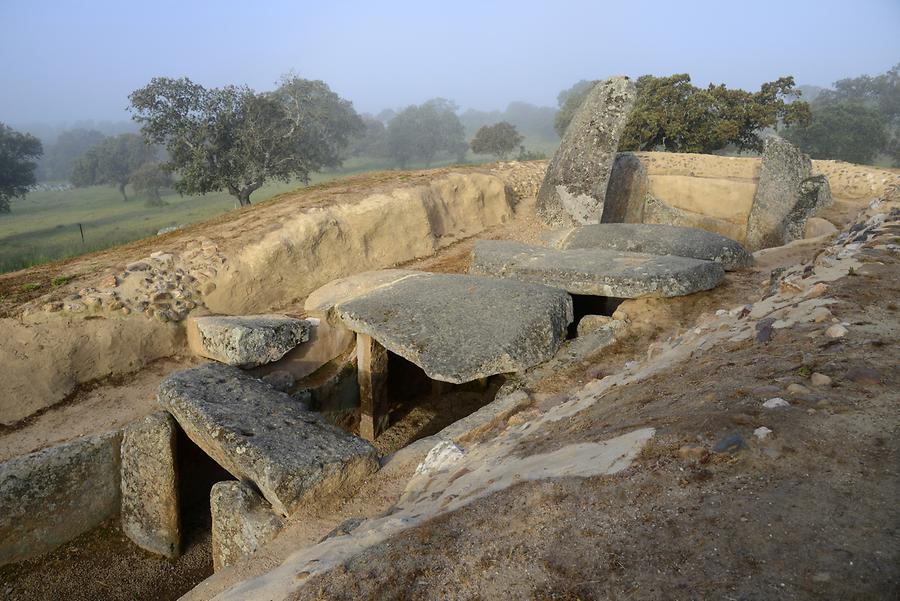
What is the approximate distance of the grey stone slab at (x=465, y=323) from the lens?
5.49 metres

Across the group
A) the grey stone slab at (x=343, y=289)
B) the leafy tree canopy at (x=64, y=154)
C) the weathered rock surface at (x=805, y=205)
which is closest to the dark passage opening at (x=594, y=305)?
the grey stone slab at (x=343, y=289)

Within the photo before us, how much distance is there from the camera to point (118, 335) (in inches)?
262

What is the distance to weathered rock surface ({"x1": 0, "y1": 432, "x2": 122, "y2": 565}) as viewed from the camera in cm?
485

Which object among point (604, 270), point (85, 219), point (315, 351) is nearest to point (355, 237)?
point (315, 351)

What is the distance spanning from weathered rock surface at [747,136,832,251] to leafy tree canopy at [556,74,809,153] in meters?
7.25

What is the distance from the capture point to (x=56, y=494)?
5074 millimetres

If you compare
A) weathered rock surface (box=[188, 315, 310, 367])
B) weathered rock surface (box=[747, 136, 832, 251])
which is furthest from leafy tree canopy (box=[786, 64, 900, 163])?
weathered rock surface (box=[188, 315, 310, 367])

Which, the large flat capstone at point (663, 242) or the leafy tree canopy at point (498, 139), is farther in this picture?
the leafy tree canopy at point (498, 139)

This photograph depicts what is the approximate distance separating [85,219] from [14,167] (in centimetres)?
335

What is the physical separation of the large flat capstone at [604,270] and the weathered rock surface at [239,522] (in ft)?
13.9

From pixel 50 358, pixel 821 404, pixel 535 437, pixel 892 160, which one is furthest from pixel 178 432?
pixel 892 160

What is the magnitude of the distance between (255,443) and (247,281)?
3.99 metres

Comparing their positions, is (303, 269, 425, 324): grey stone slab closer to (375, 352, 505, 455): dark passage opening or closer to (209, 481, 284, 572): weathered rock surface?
(375, 352, 505, 455): dark passage opening

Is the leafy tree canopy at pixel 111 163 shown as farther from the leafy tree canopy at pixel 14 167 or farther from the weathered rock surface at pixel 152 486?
the weathered rock surface at pixel 152 486
